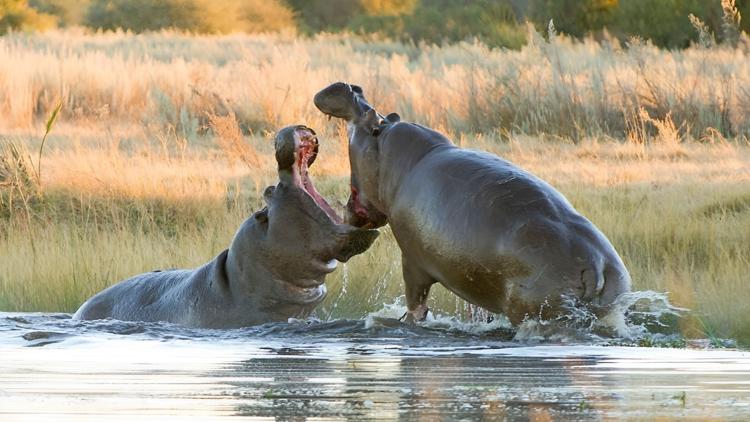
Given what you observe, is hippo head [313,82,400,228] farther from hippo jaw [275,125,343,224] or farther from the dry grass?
the dry grass

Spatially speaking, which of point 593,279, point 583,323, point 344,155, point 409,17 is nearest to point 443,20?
A: point 409,17

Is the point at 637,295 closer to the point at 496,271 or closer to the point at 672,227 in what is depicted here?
the point at 496,271

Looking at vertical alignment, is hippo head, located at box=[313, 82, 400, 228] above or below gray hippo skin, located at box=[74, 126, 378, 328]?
above

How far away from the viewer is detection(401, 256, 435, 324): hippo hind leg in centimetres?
698

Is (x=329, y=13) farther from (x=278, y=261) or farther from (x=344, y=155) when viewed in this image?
(x=278, y=261)

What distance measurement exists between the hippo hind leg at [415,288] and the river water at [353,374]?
7 cm

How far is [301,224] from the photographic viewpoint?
7.56 meters

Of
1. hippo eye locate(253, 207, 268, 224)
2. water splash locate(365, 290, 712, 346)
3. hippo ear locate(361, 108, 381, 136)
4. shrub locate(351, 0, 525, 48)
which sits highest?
hippo ear locate(361, 108, 381, 136)

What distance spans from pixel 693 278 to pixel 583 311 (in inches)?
108

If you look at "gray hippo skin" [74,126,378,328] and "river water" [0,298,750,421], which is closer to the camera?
"river water" [0,298,750,421]

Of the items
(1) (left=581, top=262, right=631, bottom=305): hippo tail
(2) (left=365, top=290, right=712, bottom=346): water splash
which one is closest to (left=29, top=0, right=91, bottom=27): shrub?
(2) (left=365, top=290, right=712, bottom=346): water splash

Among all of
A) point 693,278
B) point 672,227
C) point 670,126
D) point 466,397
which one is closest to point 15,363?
point 466,397

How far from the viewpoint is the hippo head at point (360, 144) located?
734 cm

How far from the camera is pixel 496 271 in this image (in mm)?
6441
